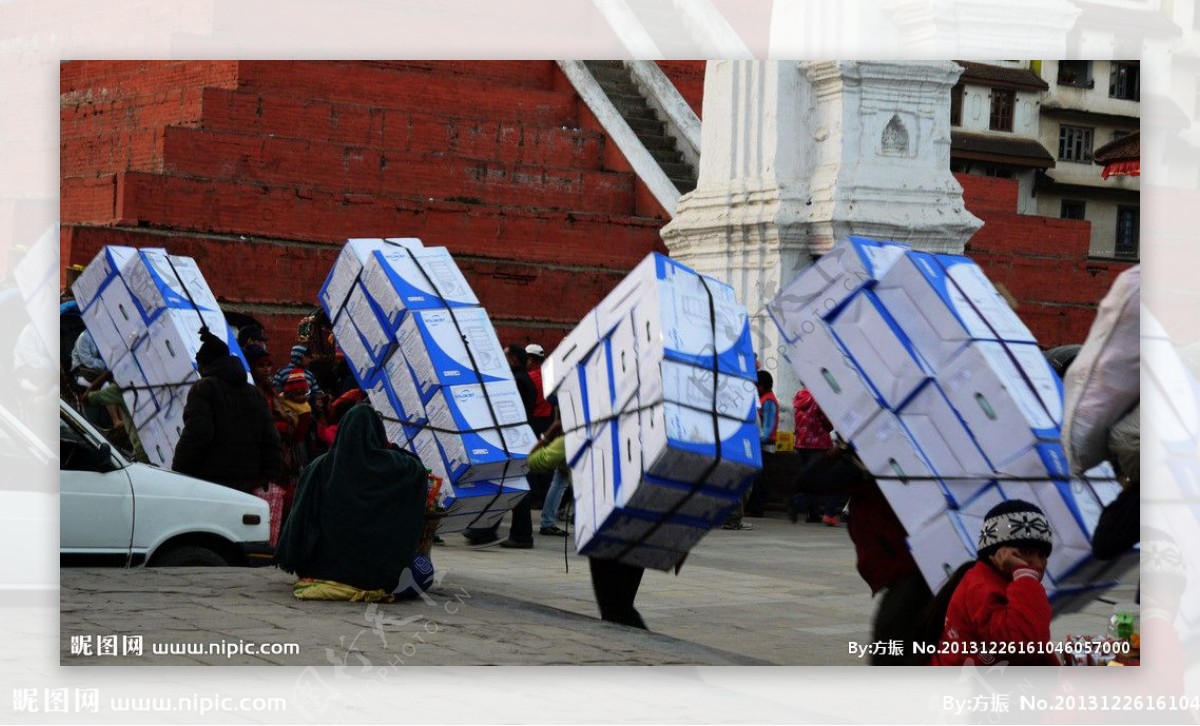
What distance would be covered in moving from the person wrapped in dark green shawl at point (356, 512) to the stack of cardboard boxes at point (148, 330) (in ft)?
2.83

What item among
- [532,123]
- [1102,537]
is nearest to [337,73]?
[532,123]

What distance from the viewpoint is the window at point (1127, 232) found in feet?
23.1

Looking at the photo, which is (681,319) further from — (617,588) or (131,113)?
(131,113)

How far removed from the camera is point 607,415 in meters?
7.18

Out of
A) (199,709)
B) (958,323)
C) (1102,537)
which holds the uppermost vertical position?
(958,323)

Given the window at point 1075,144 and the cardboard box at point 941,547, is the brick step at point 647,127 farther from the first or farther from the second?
the cardboard box at point 941,547

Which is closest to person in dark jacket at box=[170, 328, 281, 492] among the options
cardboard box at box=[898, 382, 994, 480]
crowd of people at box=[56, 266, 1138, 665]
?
crowd of people at box=[56, 266, 1138, 665]

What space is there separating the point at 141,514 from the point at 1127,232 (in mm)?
4145

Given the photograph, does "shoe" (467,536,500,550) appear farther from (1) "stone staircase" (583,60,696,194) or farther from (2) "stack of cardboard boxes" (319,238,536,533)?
(1) "stone staircase" (583,60,696,194)

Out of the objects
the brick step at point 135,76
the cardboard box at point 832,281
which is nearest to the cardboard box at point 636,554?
the cardboard box at point 832,281

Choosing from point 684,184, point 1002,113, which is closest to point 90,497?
point 684,184

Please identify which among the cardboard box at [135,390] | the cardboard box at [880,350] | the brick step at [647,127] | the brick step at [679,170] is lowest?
the cardboard box at [135,390]

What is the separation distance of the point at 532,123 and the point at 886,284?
12.9ft

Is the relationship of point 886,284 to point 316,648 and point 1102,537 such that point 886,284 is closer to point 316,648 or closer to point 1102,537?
point 1102,537
